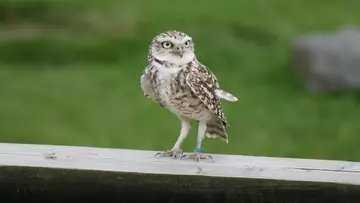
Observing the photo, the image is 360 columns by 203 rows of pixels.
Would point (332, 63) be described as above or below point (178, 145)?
above

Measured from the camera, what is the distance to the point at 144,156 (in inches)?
119

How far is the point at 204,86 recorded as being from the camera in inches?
129

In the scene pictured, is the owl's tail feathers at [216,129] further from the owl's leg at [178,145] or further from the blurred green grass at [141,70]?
the blurred green grass at [141,70]

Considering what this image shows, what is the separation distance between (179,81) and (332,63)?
18.1 ft

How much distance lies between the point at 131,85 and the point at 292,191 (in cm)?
588

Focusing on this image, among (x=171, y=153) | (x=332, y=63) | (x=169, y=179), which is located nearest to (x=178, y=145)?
(x=171, y=153)

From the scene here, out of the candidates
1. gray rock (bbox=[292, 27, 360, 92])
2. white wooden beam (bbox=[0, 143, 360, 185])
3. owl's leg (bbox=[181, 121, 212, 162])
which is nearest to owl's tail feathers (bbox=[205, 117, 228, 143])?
owl's leg (bbox=[181, 121, 212, 162])

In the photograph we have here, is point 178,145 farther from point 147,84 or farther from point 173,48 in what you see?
point 173,48

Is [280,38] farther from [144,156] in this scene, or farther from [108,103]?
[144,156]

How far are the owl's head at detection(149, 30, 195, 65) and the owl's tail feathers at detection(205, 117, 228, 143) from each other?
336mm

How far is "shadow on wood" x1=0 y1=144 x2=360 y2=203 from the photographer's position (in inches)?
112

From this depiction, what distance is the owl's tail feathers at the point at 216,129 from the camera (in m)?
3.47

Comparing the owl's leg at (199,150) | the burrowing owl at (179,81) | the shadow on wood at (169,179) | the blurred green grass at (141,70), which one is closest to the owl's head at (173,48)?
the burrowing owl at (179,81)

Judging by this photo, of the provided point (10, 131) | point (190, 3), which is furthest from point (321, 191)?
point (190, 3)
